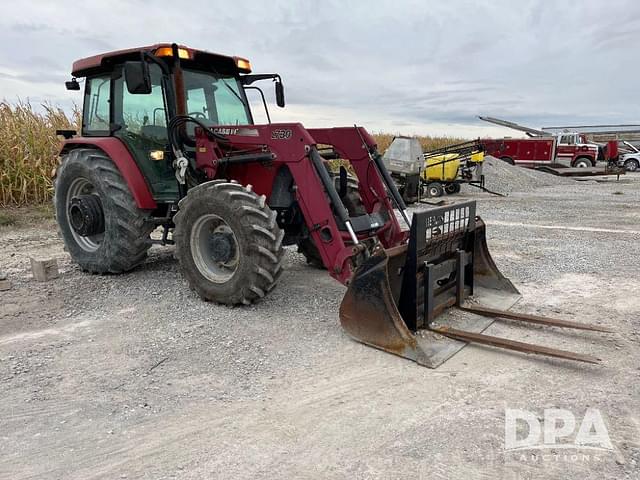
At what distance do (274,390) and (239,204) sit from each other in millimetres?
1740

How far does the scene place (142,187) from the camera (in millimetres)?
5469

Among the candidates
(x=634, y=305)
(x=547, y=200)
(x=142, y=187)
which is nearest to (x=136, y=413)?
(x=142, y=187)

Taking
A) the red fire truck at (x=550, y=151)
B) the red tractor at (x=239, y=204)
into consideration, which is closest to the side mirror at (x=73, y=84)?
the red tractor at (x=239, y=204)

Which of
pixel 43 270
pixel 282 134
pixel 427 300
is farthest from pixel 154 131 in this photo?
pixel 427 300

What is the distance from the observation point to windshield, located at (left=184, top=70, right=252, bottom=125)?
547 cm

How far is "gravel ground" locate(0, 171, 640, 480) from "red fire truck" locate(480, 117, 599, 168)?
22215 millimetres

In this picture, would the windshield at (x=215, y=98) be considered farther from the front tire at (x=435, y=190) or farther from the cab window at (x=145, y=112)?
the front tire at (x=435, y=190)

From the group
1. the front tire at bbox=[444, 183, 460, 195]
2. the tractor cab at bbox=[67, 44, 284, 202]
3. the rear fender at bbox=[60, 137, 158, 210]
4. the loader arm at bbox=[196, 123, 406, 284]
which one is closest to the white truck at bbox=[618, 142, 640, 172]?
the front tire at bbox=[444, 183, 460, 195]

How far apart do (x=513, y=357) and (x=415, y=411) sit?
3.63ft

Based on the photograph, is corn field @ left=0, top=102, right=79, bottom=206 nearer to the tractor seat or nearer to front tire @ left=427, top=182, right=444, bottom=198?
the tractor seat

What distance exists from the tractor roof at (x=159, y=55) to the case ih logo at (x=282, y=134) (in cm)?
133

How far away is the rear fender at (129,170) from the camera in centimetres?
541

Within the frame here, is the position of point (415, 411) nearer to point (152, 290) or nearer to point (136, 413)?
point (136, 413)

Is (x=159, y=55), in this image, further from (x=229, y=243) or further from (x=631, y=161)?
(x=631, y=161)
